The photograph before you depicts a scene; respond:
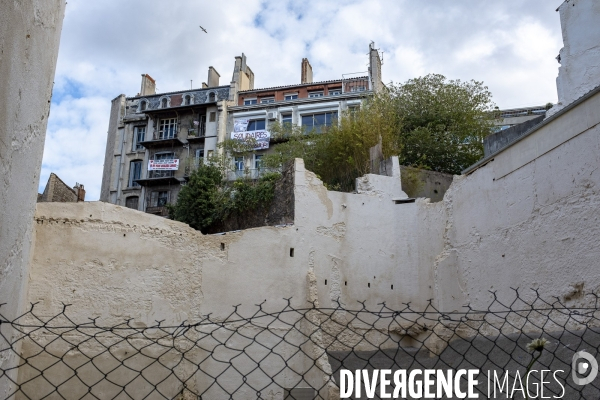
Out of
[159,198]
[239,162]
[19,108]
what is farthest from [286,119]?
[19,108]

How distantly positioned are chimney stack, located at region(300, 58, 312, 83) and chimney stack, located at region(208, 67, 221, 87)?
4755mm

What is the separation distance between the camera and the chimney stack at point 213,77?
94.7 ft

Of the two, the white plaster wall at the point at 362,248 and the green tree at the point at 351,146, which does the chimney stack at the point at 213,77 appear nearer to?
the green tree at the point at 351,146

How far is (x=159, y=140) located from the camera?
26156 mm

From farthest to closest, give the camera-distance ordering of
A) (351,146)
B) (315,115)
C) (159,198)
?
(159,198) < (315,115) < (351,146)

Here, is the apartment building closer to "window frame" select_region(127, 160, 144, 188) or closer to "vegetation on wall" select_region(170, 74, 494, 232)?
"window frame" select_region(127, 160, 144, 188)

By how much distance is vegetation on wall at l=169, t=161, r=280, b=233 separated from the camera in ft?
47.4

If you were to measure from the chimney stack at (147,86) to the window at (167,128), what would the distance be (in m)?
2.83

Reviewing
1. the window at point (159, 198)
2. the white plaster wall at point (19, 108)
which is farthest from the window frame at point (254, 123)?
the white plaster wall at point (19, 108)

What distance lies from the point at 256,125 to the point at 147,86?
8.09 m

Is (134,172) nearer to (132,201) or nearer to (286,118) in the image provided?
(132,201)

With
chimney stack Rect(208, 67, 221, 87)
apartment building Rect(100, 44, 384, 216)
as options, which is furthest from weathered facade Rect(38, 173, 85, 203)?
chimney stack Rect(208, 67, 221, 87)

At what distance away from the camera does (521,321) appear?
935 centimetres

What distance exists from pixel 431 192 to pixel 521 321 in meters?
6.50
